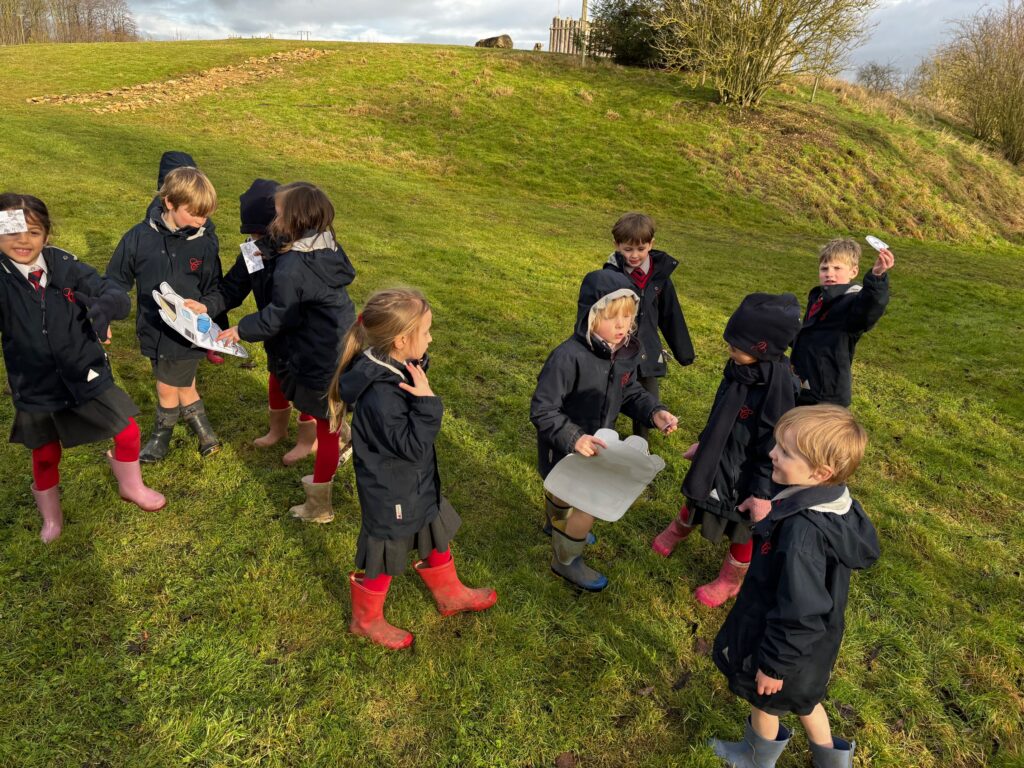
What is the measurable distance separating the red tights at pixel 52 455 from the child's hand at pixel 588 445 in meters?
2.98

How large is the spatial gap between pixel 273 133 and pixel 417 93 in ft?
24.7

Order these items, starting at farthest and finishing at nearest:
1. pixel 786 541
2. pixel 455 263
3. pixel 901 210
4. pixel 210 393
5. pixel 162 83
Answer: pixel 162 83, pixel 901 210, pixel 455 263, pixel 210 393, pixel 786 541

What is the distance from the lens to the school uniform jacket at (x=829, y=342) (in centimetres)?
456

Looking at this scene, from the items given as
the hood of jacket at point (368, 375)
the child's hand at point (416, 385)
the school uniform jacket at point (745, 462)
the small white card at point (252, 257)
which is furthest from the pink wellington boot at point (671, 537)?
the small white card at point (252, 257)

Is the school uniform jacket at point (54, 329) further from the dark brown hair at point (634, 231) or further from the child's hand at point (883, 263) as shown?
the child's hand at point (883, 263)

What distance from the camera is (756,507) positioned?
3.36 meters

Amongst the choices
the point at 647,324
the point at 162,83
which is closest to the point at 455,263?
the point at 647,324

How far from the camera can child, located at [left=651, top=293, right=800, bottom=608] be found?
3262 millimetres

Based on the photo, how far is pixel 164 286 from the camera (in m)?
4.00

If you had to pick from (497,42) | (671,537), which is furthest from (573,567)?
(497,42)

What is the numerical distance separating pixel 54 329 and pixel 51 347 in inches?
4.2

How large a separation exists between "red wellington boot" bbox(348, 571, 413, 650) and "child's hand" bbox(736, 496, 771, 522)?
2.06 metres

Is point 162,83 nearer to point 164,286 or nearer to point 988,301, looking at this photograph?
point 164,286

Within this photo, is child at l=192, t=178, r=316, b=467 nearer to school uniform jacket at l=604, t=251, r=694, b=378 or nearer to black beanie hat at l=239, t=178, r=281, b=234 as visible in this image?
black beanie hat at l=239, t=178, r=281, b=234
